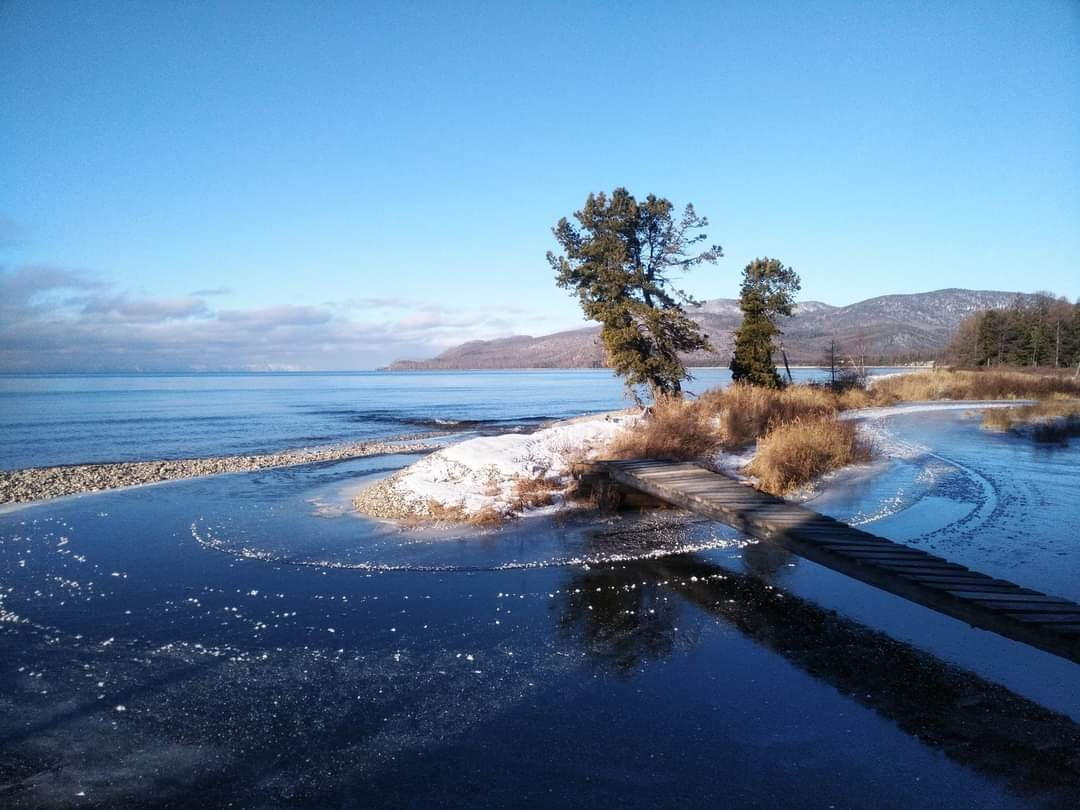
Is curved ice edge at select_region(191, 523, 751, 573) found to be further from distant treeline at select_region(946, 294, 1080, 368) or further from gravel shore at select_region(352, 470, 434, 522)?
distant treeline at select_region(946, 294, 1080, 368)

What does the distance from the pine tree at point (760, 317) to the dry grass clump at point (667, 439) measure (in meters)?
11.0

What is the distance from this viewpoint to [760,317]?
87.6 ft

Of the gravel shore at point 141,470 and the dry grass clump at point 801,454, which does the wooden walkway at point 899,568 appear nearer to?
the dry grass clump at point 801,454

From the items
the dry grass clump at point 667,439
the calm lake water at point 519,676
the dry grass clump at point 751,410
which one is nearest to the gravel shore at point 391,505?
the calm lake water at point 519,676

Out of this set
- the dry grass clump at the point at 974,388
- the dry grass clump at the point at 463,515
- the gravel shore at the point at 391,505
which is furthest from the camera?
the dry grass clump at the point at 974,388

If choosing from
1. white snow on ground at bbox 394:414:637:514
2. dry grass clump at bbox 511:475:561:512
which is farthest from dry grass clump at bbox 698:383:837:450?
dry grass clump at bbox 511:475:561:512

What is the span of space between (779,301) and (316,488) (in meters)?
20.1

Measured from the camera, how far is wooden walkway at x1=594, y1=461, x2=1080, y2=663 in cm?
447

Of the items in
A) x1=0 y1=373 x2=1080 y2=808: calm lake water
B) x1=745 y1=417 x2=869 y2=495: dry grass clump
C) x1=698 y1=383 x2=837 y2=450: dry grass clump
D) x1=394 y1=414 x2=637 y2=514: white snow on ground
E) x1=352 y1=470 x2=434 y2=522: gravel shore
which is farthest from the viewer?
x1=698 y1=383 x2=837 y2=450: dry grass clump

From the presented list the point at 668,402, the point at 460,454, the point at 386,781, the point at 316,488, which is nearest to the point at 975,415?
the point at 668,402

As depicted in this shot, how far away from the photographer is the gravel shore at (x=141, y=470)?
15122 mm

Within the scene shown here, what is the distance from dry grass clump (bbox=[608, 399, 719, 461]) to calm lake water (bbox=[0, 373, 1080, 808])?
13.9ft

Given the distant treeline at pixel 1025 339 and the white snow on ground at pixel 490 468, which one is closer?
the white snow on ground at pixel 490 468

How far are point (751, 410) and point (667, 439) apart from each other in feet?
16.7
